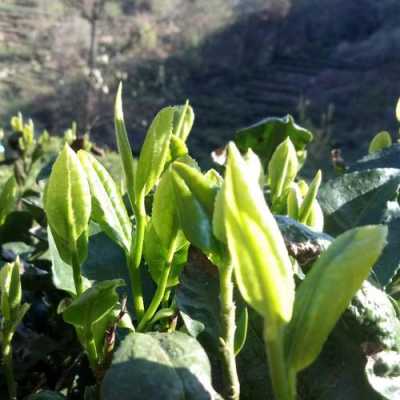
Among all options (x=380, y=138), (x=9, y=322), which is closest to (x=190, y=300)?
(x=9, y=322)

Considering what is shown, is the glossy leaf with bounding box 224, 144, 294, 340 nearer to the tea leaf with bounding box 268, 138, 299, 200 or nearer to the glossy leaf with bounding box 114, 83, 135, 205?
the glossy leaf with bounding box 114, 83, 135, 205

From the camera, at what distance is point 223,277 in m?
0.37

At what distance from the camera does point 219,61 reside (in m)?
16.5

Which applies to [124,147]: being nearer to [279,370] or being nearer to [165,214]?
[165,214]

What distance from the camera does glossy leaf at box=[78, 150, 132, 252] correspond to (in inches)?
17.7

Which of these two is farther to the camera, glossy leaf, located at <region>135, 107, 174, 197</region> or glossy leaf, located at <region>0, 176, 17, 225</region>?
glossy leaf, located at <region>0, 176, 17, 225</region>

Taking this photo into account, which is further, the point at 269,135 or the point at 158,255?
the point at 269,135

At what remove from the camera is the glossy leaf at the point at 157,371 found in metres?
0.33

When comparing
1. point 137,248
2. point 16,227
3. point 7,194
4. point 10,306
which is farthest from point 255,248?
point 16,227

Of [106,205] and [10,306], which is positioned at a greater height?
[106,205]

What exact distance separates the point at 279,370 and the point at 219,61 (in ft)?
54.3

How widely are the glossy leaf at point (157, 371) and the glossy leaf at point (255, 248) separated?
53 mm

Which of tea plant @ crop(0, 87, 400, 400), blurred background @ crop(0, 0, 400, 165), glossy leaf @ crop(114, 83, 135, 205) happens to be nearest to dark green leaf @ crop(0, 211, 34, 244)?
tea plant @ crop(0, 87, 400, 400)

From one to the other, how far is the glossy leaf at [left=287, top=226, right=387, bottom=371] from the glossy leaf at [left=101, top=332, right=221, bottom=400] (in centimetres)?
6
